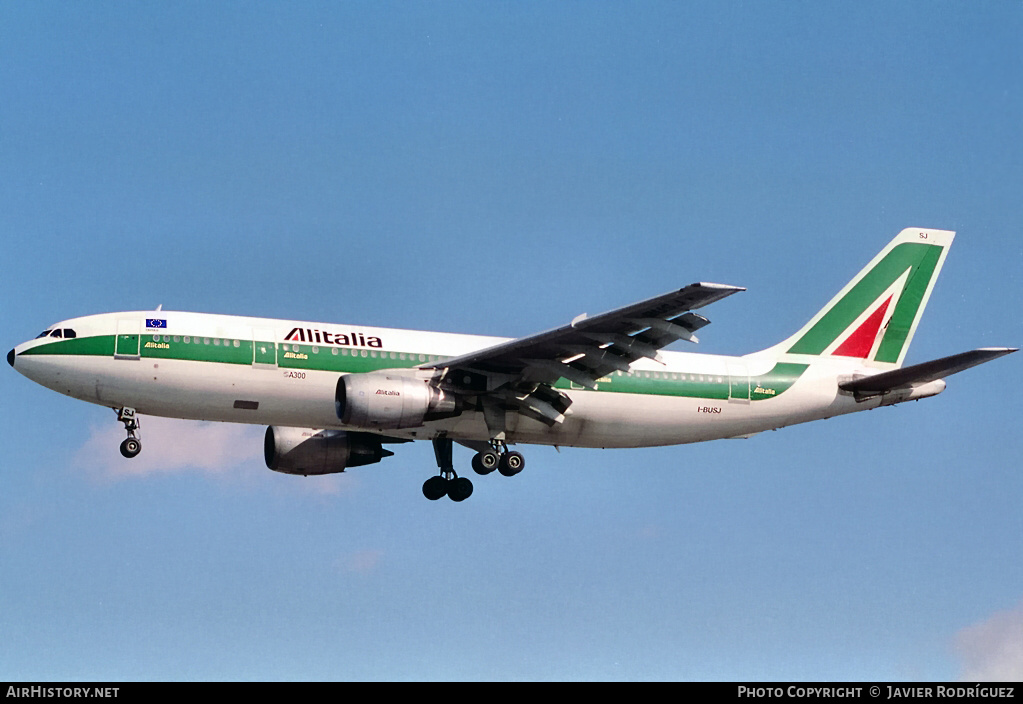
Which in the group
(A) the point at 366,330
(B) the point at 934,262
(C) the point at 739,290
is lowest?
(C) the point at 739,290

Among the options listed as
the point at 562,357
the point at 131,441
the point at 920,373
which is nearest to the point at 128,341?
the point at 131,441

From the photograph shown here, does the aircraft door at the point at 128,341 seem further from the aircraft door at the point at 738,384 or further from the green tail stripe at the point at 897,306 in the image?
the green tail stripe at the point at 897,306

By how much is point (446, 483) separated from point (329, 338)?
7.03 metres

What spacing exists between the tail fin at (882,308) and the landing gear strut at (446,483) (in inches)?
441

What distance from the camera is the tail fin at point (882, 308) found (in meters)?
46.0

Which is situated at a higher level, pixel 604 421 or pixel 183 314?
pixel 183 314

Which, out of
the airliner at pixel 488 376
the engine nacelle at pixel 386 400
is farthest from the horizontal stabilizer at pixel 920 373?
the engine nacelle at pixel 386 400

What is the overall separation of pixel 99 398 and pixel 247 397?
4146 millimetres

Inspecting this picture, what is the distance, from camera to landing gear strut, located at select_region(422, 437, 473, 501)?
44.3m

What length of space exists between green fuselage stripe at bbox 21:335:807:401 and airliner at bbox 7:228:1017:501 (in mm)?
48
